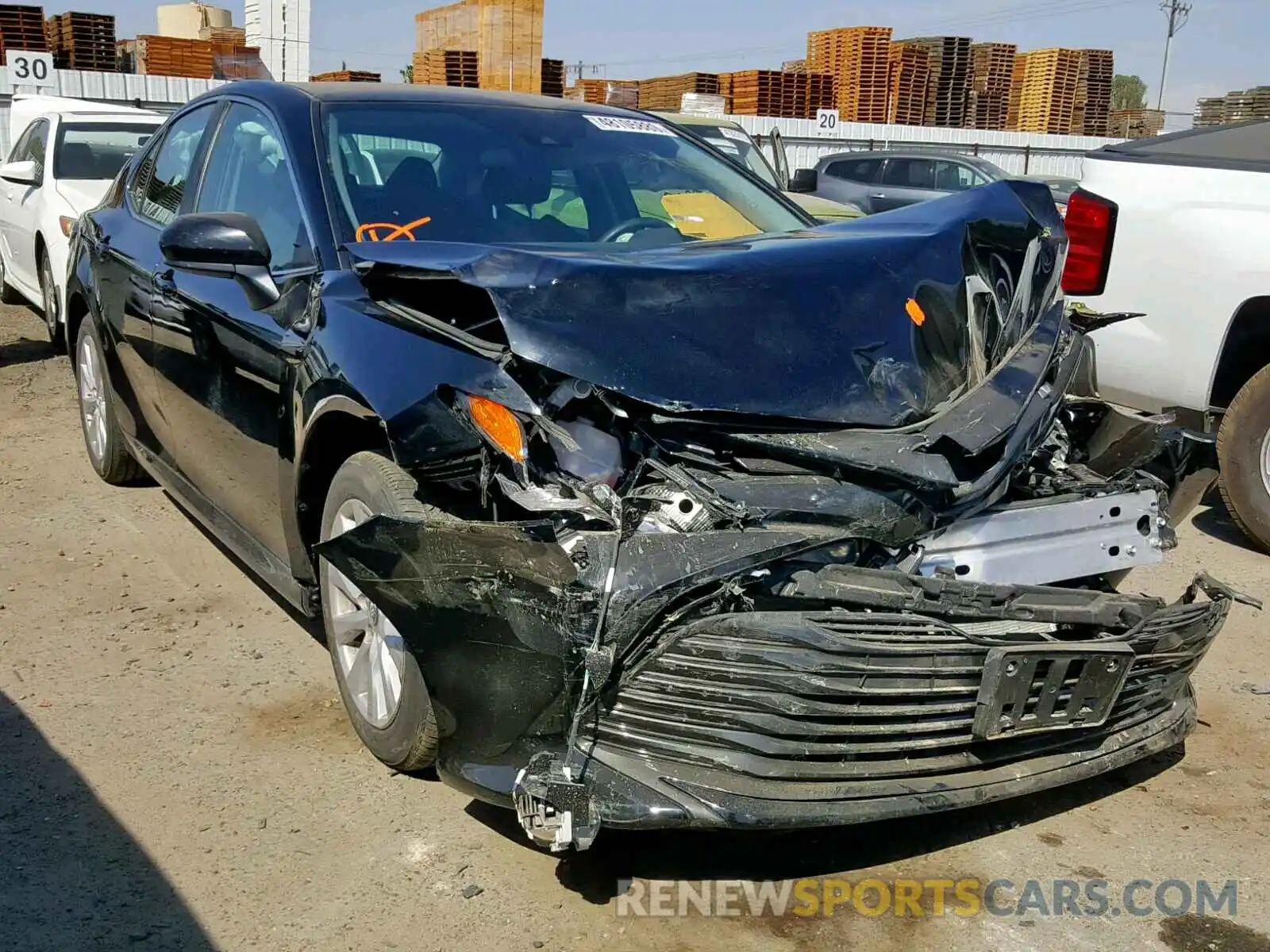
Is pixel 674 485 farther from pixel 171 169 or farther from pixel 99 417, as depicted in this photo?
pixel 99 417

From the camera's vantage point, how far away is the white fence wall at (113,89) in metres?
16.5

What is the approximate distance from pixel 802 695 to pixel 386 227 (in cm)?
190

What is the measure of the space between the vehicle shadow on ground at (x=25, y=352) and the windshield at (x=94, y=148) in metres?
1.33

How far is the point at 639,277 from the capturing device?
2904 mm

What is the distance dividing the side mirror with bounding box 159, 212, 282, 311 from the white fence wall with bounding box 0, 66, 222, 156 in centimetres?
1477

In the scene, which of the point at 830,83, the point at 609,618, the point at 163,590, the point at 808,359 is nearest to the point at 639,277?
the point at 808,359

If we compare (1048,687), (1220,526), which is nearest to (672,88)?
(1220,526)

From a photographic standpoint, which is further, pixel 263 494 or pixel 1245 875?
pixel 263 494

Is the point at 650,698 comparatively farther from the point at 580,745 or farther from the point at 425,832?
the point at 425,832

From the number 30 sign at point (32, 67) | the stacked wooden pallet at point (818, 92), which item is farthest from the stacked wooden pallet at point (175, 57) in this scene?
the stacked wooden pallet at point (818, 92)

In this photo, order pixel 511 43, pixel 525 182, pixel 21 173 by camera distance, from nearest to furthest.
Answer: pixel 525 182, pixel 21 173, pixel 511 43

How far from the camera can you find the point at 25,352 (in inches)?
361

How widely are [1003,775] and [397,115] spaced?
2.69 metres

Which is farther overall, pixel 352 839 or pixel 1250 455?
pixel 1250 455
